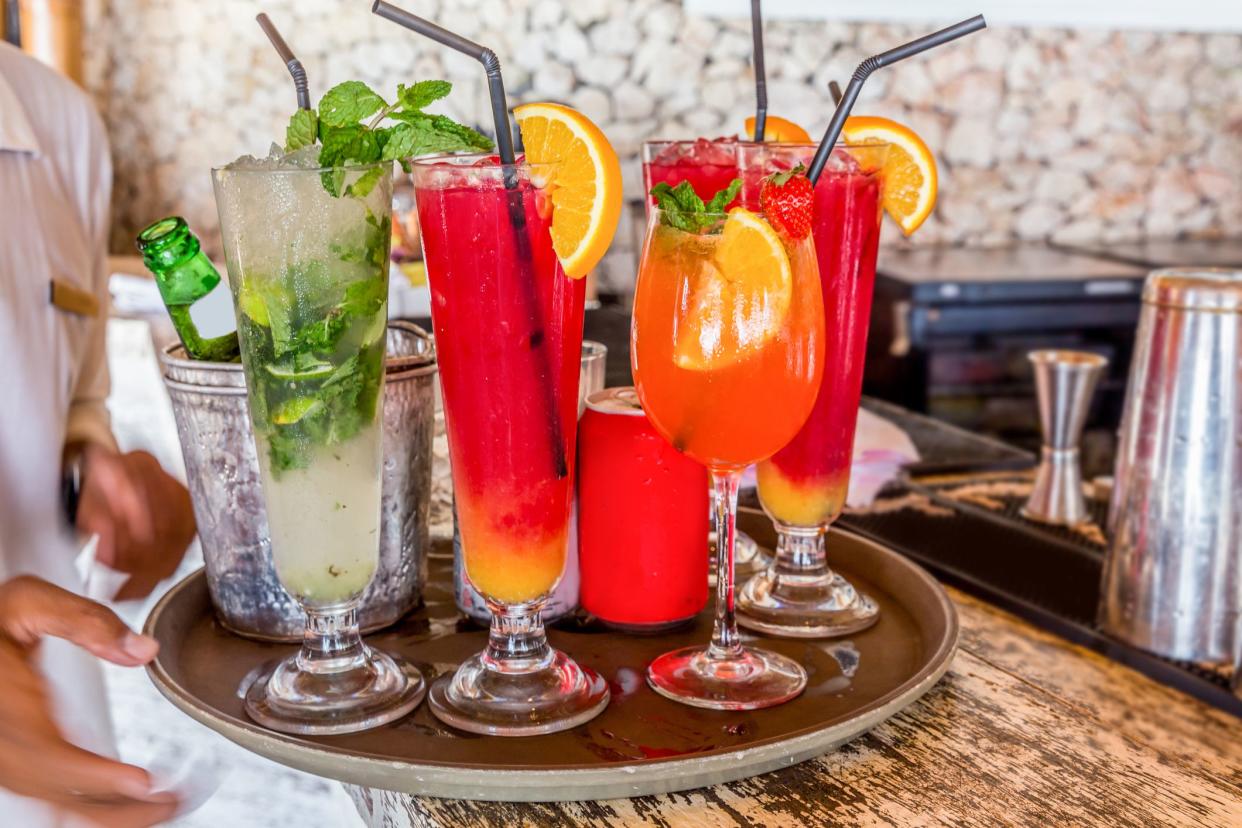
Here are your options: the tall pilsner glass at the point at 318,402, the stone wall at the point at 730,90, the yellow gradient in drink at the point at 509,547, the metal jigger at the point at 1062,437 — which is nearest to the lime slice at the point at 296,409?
the tall pilsner glass at the point at 318,402

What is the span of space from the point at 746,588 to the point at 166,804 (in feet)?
1.68

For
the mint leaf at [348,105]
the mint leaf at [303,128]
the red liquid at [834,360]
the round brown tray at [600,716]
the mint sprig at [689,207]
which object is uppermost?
the mint leaf at [348,105]

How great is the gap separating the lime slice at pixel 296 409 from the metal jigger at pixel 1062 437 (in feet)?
3.02

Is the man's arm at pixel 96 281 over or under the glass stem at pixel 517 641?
over

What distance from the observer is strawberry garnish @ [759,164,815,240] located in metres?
0.78

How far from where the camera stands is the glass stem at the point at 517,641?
0.85 m

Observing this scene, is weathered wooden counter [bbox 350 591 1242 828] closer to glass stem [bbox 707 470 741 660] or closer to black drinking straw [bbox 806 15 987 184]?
glass stem [bbox 707 470 741 660]

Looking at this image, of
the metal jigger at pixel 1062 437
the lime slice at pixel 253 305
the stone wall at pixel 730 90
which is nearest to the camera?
the lime slice at pixel 253 305

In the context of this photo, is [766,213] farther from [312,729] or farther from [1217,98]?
[1217,98]

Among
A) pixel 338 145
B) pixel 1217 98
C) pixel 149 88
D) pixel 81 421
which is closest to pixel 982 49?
pixel 1217 98

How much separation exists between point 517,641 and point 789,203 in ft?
1.16

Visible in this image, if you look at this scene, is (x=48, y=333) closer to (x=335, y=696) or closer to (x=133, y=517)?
(x=133, y=517)

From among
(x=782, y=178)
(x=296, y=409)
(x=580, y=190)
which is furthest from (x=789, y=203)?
(x=296, y=409)

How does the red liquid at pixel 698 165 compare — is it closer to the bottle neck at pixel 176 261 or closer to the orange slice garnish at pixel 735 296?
the orange slice garnish at pixel 735 296
